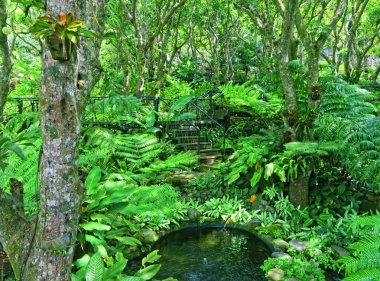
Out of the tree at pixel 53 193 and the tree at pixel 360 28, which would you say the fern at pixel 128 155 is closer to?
the tree at pixel 53 193

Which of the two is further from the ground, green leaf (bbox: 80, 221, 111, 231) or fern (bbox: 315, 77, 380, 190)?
fern (bbox: 315, 77, 380, 190)

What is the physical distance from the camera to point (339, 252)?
186 inches

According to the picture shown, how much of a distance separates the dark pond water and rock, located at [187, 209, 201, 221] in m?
0.22

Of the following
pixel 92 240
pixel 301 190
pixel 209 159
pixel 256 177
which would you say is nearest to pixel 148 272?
pixel 92 240

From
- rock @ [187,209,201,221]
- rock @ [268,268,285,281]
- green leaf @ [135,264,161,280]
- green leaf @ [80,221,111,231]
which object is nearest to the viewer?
green leaf @ [135,264,161,280]

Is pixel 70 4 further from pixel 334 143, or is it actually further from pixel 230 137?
pixel 230 137

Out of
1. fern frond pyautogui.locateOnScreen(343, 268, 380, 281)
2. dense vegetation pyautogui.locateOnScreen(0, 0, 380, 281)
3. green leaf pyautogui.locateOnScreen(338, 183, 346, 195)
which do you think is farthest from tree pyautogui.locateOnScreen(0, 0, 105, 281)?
green leaf pyautogui.locateOnScreen(338, 183, 346, 195)

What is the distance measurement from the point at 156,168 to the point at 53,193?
3831 mm

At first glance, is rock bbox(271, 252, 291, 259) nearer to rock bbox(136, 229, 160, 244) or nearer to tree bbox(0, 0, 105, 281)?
rock bbox(136, 229, 160, 244)

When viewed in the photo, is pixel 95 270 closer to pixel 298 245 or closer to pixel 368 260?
pixel 368 260

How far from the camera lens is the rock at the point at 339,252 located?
470 centimetres

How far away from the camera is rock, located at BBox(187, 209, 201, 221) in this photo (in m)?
6.15

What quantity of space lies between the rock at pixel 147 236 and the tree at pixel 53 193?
3.38m

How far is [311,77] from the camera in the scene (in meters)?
6.02
